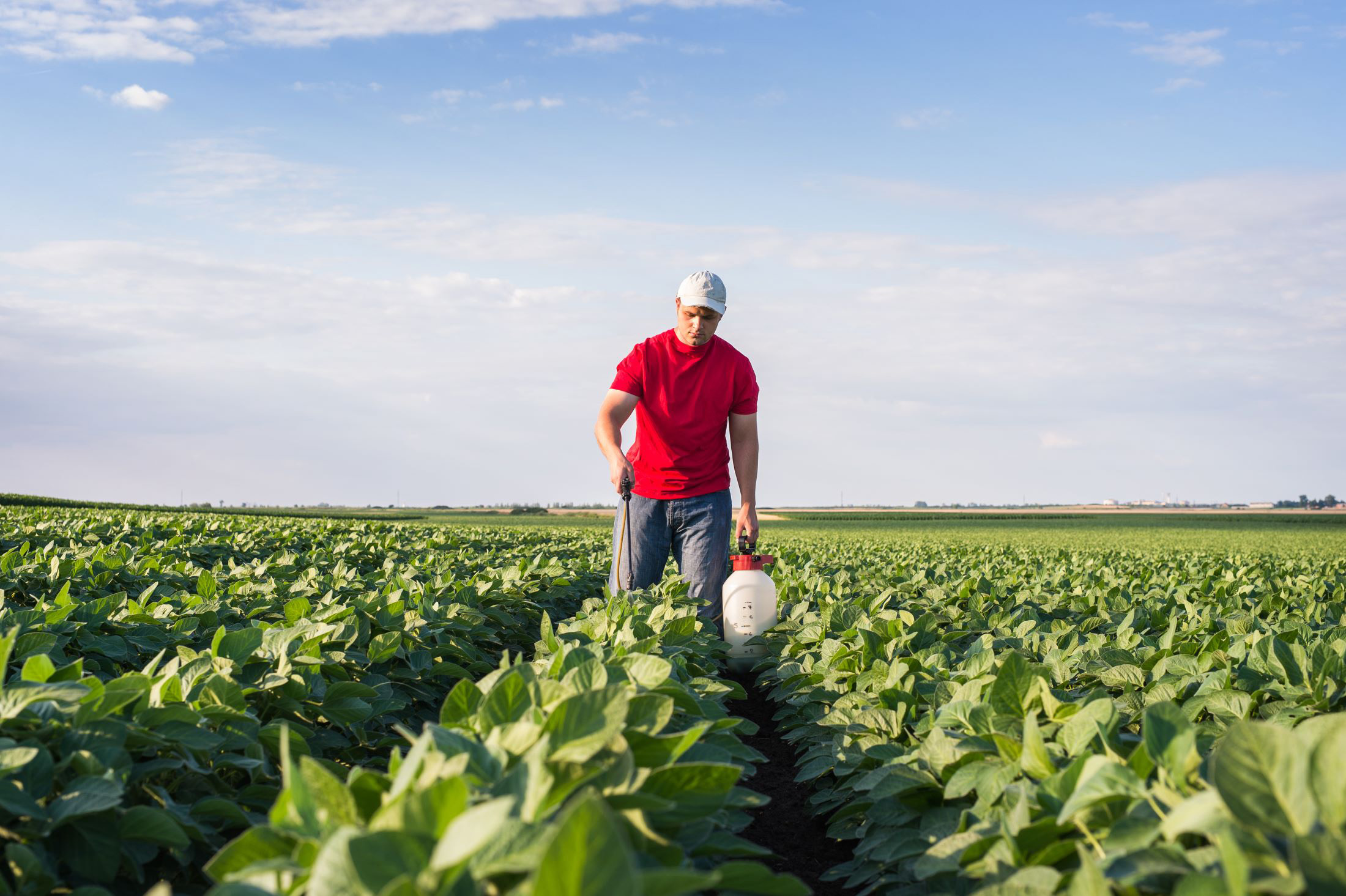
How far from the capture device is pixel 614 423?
6.10 meters

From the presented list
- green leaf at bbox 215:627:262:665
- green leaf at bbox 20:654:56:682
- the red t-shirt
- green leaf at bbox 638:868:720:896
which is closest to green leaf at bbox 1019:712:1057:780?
green leaf at bbox 638:868:720:896

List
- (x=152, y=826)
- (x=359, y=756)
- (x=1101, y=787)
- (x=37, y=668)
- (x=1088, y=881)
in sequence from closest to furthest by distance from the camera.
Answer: (x=1088, y=881) < (x=1101, y=787) < (x=152, y=826) < (x=37, y=668) < (x=359, y=756)

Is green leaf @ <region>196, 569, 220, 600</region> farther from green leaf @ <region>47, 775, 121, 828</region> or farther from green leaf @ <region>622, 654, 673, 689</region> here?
green leaf @ <region>622, 654, 673, 689</region>

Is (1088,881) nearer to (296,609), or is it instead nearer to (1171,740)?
(1171,740)

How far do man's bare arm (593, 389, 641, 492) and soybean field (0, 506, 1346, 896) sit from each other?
0.98 metres

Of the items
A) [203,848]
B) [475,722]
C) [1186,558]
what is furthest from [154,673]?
[1186,558]

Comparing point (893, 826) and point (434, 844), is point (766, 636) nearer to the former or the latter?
point (893, 826)

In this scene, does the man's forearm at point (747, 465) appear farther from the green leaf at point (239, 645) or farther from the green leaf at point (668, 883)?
the green leaf at point (668, 883)

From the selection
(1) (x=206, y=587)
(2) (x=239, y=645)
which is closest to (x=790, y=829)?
(2) (x=239, y=645)

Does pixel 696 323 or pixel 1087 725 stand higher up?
pixel 696 323

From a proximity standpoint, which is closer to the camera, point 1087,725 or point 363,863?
point 363,863

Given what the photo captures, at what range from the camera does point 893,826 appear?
2.66m

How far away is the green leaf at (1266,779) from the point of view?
134cm

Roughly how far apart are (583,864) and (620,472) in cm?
466
